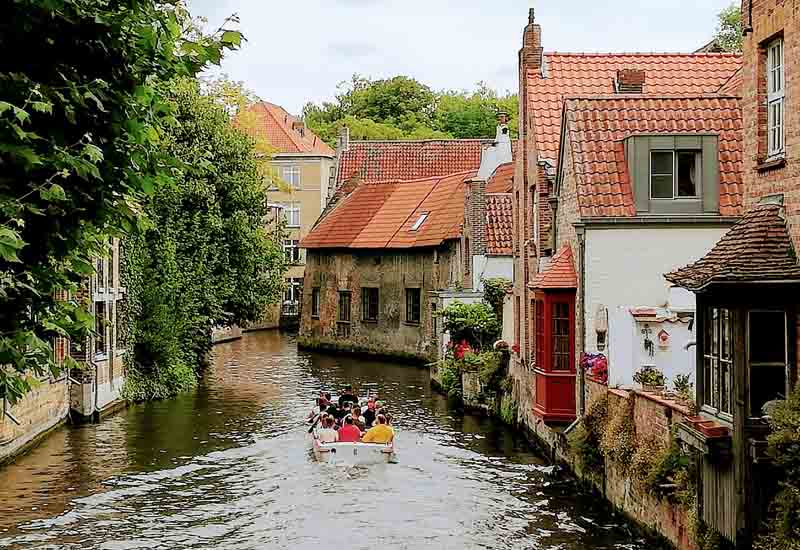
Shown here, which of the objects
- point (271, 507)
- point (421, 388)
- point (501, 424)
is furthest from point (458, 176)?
point (271, 507)

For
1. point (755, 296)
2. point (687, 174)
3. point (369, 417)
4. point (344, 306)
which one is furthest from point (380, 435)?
point (344, 306)

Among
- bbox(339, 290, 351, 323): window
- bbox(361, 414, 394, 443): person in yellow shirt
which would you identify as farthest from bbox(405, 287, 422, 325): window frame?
bbox(361, 414, 394, 443): person in yellow shirt

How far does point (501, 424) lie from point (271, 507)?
382 inches

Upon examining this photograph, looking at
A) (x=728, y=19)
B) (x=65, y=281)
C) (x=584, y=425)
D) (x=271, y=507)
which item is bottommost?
(x=271, y=507)

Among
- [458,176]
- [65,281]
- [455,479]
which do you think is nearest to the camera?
[65,281]

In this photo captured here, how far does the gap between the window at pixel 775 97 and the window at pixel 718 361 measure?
71.8 inches

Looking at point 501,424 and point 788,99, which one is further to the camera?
point 501,424

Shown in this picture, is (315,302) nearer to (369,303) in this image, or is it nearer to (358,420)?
(369,303)

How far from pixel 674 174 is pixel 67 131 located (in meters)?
13.8

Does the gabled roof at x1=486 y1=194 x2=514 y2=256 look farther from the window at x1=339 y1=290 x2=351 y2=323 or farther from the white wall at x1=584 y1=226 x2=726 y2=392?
the white wall at x1=584 y1=226 x2=726 y2=392

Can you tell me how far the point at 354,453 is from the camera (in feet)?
73.7

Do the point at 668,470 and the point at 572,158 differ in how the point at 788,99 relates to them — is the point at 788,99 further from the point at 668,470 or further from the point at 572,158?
the point at 572,158

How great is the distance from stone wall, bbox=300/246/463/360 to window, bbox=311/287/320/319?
0.10 m

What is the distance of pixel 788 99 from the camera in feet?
40.5
